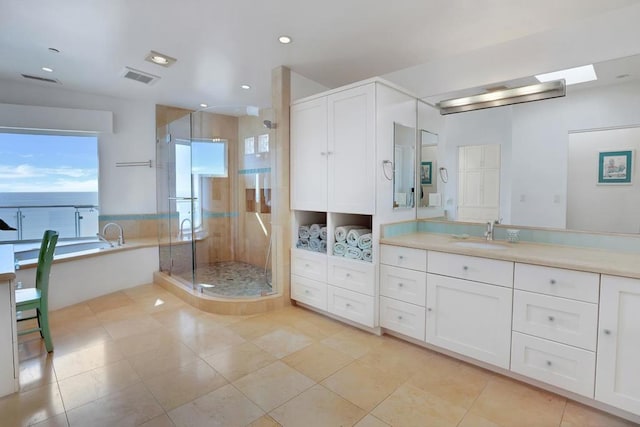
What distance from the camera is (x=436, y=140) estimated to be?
2.89m

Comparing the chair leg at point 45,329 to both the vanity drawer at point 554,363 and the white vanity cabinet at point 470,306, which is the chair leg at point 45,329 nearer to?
the white vanity cabinet at point 470,306

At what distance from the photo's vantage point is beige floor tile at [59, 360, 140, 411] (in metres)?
1.80

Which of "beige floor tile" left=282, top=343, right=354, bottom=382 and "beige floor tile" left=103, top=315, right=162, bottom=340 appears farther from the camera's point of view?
"beige floor tile" left=103, top=315, right=162, bottom=340

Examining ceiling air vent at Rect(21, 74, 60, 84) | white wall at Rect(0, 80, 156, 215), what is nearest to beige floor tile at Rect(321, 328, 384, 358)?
white wall at Rect(0, 80, 156, 215)

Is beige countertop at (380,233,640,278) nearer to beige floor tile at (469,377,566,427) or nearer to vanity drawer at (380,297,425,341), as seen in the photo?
vanity drawer at (380,297,425,341)

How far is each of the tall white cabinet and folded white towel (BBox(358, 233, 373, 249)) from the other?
8 cm

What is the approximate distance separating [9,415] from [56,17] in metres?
2.56

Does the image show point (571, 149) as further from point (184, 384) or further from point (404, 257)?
point (184, 384)

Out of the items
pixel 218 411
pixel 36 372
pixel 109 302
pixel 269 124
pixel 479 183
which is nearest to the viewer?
pixel 218 411

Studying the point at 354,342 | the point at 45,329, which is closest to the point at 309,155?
the point at 354,342

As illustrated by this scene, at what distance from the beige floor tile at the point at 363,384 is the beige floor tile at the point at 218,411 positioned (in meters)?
0.49

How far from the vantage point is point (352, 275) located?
8.97 feet

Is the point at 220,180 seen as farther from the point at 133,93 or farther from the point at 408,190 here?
the point at 408,190

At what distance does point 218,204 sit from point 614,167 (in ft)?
12.6
